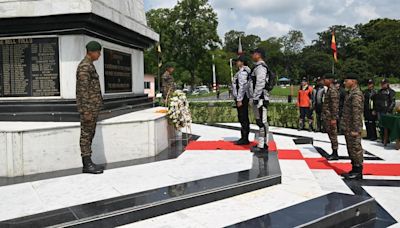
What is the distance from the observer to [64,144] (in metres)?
5.27

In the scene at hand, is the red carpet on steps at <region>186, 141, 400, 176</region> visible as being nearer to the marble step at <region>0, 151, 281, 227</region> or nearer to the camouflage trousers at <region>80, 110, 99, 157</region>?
the marble step at <region>0, 151, 281, 227</region>

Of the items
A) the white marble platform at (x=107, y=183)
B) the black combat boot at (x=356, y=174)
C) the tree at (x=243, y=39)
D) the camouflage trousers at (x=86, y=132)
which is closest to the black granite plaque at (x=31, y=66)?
the camouflage trousers at (x=86, y=132)

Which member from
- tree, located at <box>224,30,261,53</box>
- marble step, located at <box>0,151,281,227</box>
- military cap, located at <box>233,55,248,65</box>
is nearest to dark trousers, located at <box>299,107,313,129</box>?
military cap, located at <box>233,55,248,65</box>

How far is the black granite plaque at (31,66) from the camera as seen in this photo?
5949mm

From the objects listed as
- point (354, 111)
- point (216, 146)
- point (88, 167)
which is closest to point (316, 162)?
point (354, 111)

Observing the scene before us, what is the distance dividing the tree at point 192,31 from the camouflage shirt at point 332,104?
36070mm

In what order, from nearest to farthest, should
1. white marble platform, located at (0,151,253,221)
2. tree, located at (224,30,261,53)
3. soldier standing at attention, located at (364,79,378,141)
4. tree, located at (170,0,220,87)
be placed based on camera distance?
white marble platform, located at (0,151,253,221) < soldier standing at attention, located at (364,79,378,141) < tree, located at (170,0,220,87) < tree, located at (224,30,261,53)

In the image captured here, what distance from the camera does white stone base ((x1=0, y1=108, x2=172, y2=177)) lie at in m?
4.89

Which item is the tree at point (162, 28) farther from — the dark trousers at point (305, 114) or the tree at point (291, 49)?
the tree at point (291, 49)

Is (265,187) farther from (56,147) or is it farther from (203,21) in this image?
(203,21)

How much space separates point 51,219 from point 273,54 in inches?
4245

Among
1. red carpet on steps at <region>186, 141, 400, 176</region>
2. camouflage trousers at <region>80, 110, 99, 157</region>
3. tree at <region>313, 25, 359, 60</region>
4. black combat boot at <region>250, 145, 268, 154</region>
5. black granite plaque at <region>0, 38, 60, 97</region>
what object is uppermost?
tree at <region>313, 25, 359, 60</region>

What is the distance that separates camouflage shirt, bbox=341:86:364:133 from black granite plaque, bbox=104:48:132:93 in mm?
4527

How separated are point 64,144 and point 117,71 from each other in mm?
2552
